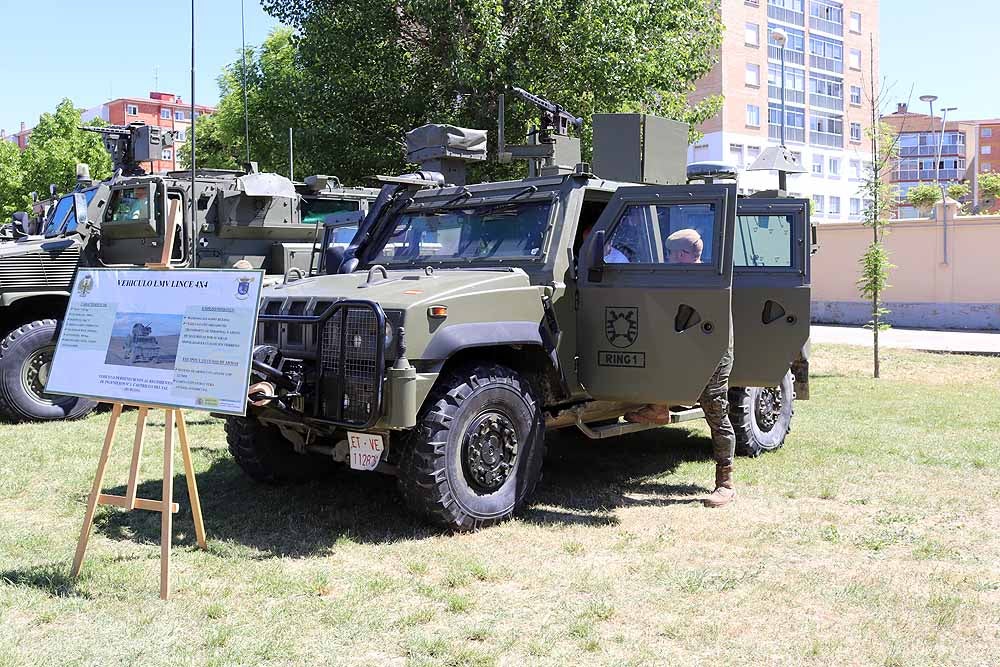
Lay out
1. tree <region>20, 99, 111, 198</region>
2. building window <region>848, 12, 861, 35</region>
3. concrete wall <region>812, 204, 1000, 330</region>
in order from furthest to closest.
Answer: building window <region>848, 12, 861, 35</region>, tree <region>20, 99, 111, 198</region>, concrete wall <region>812, 204, 1000, 330</region>

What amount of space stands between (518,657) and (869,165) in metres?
12.0

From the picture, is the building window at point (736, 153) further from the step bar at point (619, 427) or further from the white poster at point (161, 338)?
the white poster at point (161, 338)

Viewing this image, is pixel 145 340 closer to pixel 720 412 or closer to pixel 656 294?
pixel 656 294

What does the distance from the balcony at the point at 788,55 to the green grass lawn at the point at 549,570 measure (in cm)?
3959

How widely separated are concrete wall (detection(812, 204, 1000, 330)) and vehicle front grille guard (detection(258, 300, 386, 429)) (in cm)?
1861

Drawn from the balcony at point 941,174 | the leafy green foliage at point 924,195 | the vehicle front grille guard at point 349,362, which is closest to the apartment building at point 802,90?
the leafy green foliage at point 924,195

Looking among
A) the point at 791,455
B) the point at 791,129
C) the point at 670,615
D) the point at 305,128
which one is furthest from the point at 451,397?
the point at 791,129

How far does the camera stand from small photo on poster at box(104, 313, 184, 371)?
4.47m

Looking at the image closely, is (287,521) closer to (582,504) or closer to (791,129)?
(582,504)

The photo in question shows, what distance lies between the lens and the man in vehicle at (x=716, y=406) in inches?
232

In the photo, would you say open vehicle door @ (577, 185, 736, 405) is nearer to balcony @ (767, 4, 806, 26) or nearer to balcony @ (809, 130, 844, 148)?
balcony @ (767, 4, 806, 26)

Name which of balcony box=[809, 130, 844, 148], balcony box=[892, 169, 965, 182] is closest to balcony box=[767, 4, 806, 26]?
balcony box=[809, 130, 844, 148]

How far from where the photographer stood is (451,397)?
523 centimetres

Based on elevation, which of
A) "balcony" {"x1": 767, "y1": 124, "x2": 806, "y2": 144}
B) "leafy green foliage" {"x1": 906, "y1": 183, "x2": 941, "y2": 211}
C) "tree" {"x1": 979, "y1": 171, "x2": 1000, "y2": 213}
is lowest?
"leafy green foliage" {"x1": 906, "y1": 183, "x2": 941, "y2": 211}
